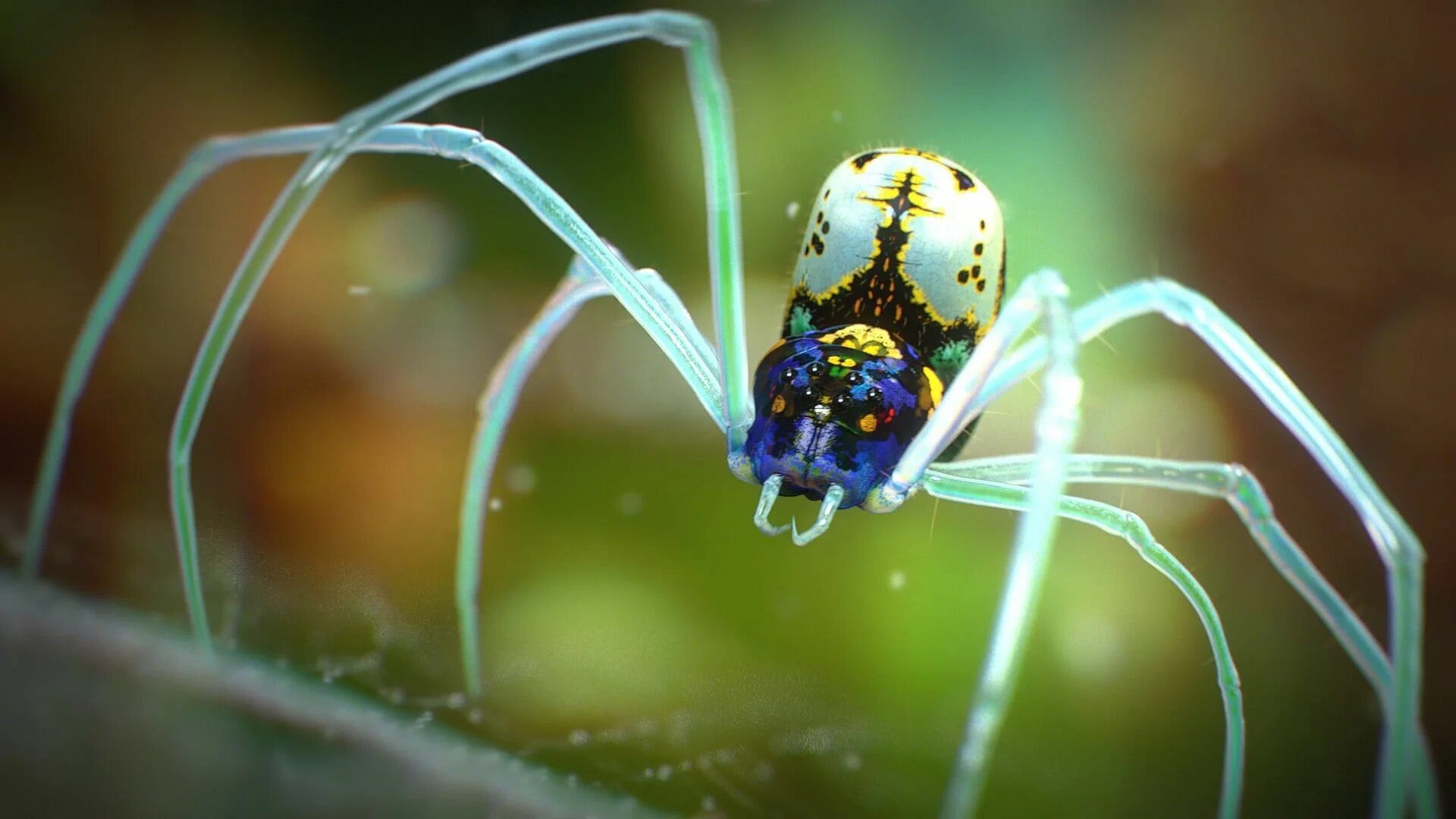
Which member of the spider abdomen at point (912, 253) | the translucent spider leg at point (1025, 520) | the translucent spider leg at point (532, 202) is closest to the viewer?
the translucent spider leg at point (1025, 520)

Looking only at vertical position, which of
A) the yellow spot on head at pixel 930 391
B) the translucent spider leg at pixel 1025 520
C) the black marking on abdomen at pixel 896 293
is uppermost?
the black marking on abdomen at pixel 896 293

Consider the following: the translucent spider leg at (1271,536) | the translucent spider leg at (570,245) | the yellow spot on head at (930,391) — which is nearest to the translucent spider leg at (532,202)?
the translucent spider leg at (570,245)

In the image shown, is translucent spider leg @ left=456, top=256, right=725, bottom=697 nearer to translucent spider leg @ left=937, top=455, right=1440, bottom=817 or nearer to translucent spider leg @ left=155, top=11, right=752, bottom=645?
translucent spider leg @ left=155, top=11, right=752, bottom=645

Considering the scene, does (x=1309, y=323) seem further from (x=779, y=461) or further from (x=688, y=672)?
(x=688, y=672)

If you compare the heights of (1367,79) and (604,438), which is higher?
(1367,79)

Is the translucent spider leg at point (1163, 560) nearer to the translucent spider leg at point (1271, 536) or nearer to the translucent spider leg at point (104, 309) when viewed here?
the translucent spider leg at point (1271, 536)

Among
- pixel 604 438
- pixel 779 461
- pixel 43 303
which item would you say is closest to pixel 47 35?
pixel 43 303

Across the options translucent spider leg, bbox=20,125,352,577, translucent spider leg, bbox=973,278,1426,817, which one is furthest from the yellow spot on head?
translucent spider leg, bbox=20,125,352,577

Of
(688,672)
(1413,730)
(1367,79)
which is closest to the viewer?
(1413,730)
